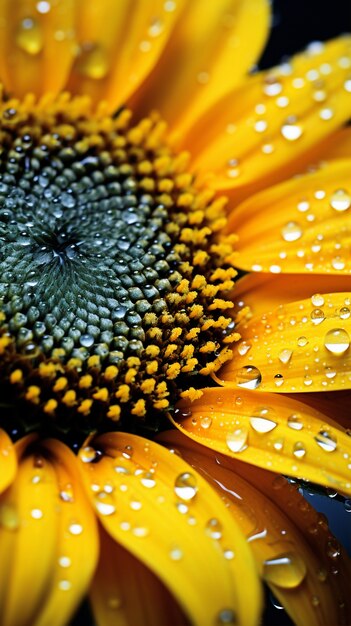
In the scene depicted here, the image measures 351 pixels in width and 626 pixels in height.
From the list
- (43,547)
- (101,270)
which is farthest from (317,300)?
(43,547)

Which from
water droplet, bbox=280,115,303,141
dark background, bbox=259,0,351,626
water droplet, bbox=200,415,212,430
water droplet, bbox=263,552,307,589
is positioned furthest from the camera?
dark background, bbox=259,0,351,626

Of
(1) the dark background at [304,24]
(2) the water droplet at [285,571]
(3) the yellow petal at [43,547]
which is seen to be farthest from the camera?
(1) the dark background at [304,24]

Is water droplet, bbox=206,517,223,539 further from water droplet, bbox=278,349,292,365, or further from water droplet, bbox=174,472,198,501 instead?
water droplet, bbox=278,349,292,365

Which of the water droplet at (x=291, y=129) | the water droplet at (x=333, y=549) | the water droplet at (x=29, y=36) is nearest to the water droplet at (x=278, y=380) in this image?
the water droplet at (x=333, y=549)

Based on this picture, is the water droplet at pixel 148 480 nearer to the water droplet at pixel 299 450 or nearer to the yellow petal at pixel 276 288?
the water droplet at pixel 299 450

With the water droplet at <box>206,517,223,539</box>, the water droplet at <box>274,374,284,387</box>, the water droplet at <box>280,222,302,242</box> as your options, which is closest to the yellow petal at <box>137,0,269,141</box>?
the water droplet at <box>280,222,302,242</box>

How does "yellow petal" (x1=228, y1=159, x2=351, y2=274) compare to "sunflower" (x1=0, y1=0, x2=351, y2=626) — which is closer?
"sunflower" (x1=0, y1=0, x2=351, y2=626)

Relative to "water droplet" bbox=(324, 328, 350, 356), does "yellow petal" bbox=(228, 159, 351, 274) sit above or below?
above

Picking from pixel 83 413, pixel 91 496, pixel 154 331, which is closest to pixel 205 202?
pixel 154 331
